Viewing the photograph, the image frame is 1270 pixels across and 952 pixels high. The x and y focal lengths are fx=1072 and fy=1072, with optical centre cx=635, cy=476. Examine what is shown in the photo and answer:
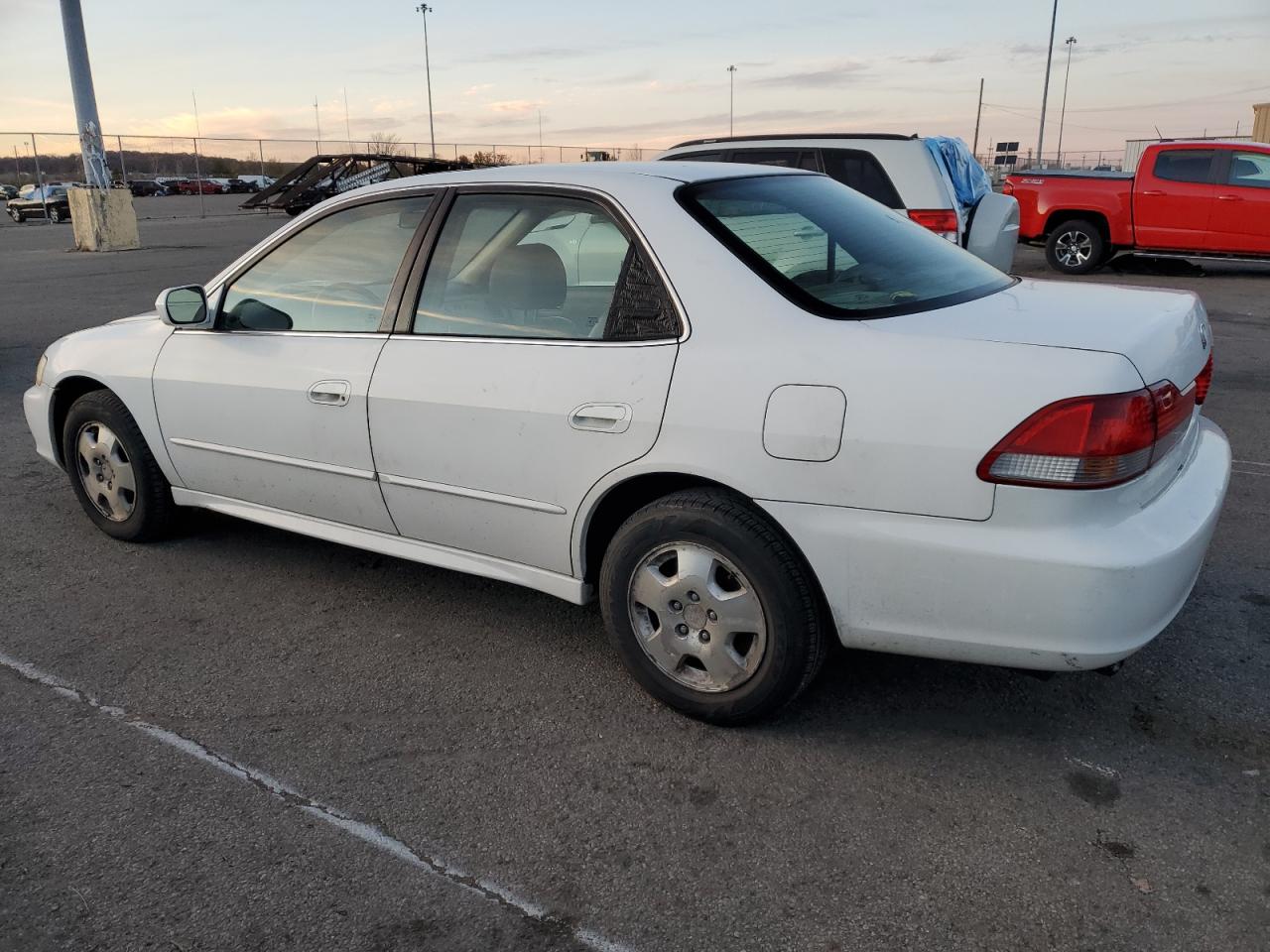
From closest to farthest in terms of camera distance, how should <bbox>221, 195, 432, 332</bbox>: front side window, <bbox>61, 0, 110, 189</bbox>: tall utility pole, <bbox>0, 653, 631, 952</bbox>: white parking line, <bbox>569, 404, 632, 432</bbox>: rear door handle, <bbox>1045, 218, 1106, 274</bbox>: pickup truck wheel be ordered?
<bbox>0, 653, 631, 952</bbox>: white parking line → <bbox>569, 404, 632, 432</bbox>: rear door handle → <bbox>221, 195, 432, 332</bbox>: front side window → <bbox>1045, 218, 1106, 274</bbox>: pickup truck wheel → <bbox>61, 0, 110, 189</bbox>: tall utility pole

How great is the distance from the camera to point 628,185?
3309 millimetres

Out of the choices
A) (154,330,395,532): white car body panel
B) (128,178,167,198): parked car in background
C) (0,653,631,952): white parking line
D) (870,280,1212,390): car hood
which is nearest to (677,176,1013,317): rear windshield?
(870,280,1212,390): car hood

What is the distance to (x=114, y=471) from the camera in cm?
459

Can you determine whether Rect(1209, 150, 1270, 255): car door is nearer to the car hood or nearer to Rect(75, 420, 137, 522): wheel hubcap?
the car hood

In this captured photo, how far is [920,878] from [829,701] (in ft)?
2.84

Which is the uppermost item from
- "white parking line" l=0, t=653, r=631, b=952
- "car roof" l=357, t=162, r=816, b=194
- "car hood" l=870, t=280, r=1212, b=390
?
"car roof" l=357, t=162, r=816, b=194

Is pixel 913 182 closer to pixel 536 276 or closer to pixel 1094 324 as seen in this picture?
pixel 536 276

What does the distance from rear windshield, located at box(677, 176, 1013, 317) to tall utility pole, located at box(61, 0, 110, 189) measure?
19.5m

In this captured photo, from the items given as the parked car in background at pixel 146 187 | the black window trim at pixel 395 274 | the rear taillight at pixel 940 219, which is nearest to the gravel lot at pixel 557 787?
the black window trim at pixel 395 274

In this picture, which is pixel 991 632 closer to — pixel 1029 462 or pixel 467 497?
pixel 1029 462

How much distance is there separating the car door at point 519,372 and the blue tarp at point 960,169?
6.40m

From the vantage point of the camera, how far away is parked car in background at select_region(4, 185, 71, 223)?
111ft

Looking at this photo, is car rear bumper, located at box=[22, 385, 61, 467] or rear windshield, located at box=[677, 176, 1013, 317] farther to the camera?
car rear bumper, located at box=[22, 385, 61, 467]

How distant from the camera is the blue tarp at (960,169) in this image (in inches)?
360
